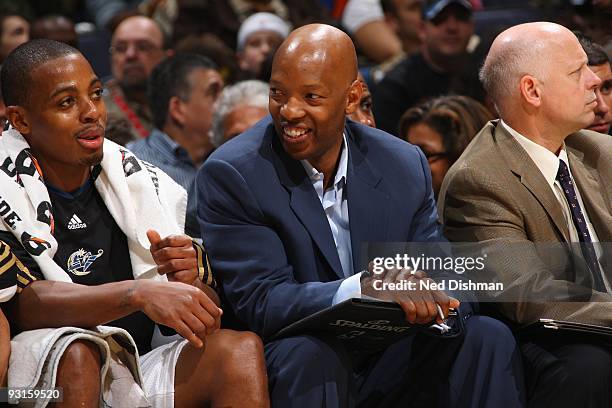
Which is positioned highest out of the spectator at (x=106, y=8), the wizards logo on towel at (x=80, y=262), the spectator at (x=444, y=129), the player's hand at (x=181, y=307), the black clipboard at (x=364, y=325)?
the spectator at (x=106, y=8)

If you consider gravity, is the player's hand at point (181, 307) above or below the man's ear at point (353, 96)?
below

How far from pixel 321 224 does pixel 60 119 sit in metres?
0.85

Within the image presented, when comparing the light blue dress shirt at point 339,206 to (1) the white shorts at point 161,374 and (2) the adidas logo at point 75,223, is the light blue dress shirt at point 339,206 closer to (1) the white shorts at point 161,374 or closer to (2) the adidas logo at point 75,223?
(1) the white shorts at point 161,374

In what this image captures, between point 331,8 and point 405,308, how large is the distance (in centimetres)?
494

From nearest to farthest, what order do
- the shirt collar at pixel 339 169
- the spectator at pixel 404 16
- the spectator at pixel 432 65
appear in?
1. the shirt collar at pixel 339 169
2. the spectator at pixel 432 65
3. the spectator at pixel 404 16

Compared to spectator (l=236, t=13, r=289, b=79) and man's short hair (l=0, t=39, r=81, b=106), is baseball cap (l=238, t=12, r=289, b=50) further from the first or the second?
man's short hair (l=0, t=39, r=81, b=106)

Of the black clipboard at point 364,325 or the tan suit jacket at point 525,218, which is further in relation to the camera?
the tan suit jacket at point 525,218

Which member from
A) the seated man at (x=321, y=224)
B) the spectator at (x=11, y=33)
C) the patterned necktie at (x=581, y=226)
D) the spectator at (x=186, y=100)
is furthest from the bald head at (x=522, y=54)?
the spectator at (x=11, y=33)

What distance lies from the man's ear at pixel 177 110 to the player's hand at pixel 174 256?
8.30 feet

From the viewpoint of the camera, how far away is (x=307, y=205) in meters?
3.28

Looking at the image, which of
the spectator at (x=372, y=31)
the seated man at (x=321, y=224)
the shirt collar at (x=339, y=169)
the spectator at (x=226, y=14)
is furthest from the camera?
the spectator at (x=226, y=14)

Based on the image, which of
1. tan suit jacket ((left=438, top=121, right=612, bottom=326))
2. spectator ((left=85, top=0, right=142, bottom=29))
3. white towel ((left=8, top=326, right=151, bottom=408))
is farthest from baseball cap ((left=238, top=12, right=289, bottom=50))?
white towel ((left=8, top=326, right=151, bottom=408))

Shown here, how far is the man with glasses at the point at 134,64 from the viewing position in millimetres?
6293

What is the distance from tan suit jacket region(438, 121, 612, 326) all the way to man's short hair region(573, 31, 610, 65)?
0.47m
